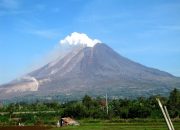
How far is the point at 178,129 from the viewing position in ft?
110

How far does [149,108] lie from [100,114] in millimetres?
6526

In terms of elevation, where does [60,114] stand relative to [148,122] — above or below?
above

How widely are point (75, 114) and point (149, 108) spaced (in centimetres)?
1127

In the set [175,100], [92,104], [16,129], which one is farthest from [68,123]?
[92,104]

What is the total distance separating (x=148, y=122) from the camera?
148 feet

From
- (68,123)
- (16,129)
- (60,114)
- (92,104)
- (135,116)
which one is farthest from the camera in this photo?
(92,104)

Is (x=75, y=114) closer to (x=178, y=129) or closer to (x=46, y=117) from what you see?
(x=46, y=117)

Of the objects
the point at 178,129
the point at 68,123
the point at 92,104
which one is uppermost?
the point at 92,104

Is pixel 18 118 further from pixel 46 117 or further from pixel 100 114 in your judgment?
pixel 100 114

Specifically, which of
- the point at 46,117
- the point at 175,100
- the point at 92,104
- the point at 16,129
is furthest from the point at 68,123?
the point at 92,104

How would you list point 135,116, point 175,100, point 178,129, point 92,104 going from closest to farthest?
point 178,129 → point 135,116 → point 175,100 → point 92,104

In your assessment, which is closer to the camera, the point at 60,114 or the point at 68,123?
the point at 68,123

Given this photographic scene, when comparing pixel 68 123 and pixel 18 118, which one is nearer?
pixel 68 123

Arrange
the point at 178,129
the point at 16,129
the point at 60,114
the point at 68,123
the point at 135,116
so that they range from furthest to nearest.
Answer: the point at 60,114 → the point at 135,116 → the point at 68,123 → the point at 16,129 → the point at 178,129
